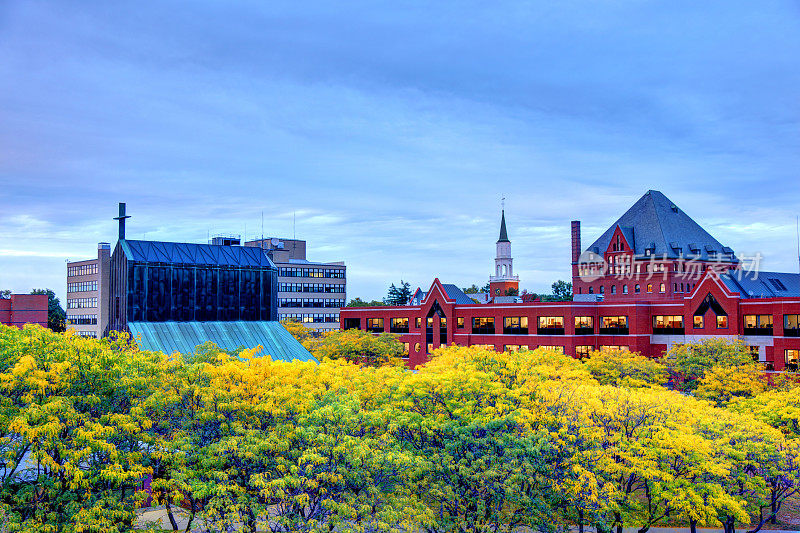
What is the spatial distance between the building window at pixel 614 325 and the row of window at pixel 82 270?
125 metres

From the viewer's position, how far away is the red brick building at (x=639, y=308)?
260ft

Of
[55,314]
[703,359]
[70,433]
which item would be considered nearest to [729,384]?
[703,359]

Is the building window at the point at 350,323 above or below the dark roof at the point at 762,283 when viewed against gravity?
below

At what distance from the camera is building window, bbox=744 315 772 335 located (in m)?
76.7

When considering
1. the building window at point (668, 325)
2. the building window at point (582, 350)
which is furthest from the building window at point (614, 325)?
the building window at point (668, 325)

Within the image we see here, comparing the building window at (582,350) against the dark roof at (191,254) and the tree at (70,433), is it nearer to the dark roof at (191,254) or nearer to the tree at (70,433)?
the dark roof at (191,254)

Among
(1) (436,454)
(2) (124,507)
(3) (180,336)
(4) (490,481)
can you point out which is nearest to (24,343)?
(2) (124,507)

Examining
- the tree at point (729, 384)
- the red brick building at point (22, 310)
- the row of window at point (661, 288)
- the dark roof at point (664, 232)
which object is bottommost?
the tree at point (729, 384)

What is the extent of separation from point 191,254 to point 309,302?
96721 mm

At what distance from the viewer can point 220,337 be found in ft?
211

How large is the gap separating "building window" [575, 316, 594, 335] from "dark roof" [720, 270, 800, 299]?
59.3 ft

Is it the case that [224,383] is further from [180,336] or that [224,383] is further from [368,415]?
[180,336]

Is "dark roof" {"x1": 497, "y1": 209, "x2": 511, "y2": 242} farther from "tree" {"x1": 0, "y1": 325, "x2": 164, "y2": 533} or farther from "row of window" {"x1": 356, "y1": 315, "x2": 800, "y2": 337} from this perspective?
"tree" {"x1": 0, "y1": 325, "x2": 164, "y2": 533}

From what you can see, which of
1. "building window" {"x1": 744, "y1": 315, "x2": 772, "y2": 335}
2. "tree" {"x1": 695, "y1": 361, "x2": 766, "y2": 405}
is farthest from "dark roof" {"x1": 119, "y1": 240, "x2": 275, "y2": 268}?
"building window" {"x1": 744, "y1": 315, "x2": 772, "y2": 335}
